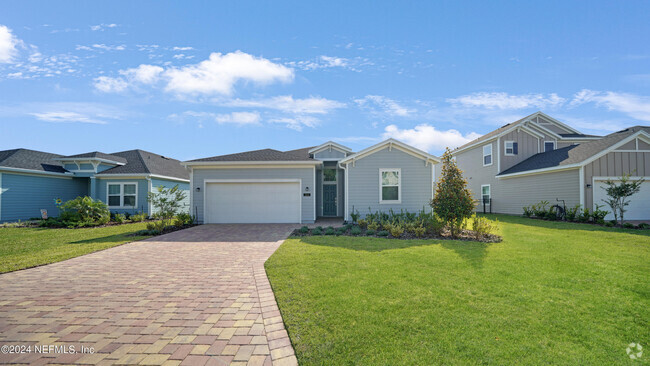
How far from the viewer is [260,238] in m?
9.59

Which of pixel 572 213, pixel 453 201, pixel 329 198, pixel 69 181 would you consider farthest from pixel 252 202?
pixel 572 213

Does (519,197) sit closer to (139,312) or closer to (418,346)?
(418,346)

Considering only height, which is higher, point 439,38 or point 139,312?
point 439,38

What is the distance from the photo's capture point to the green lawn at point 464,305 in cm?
276

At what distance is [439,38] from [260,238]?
1018 centimetres

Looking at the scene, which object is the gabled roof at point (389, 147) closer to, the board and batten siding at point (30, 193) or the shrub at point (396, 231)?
the shrub at point (396, 231)

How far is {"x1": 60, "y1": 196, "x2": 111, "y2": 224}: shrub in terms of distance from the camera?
1362 cm

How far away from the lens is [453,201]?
9297 millimetres

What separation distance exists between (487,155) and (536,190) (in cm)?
532

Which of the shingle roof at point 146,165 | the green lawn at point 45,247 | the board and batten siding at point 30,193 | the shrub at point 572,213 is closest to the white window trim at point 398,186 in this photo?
the shrub at point 572,213

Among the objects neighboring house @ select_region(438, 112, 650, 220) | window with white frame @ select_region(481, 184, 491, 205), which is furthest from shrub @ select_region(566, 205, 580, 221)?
window with white frame @ select_region(481, 184, 491, 205)

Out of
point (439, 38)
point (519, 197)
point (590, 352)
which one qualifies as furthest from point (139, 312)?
point (519, 197)

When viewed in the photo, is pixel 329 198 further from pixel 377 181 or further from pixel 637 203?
pixel 637 203

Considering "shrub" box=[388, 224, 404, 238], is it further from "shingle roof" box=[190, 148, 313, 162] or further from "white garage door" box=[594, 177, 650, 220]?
"white garage door" box=[594, 177, 650, 220]
